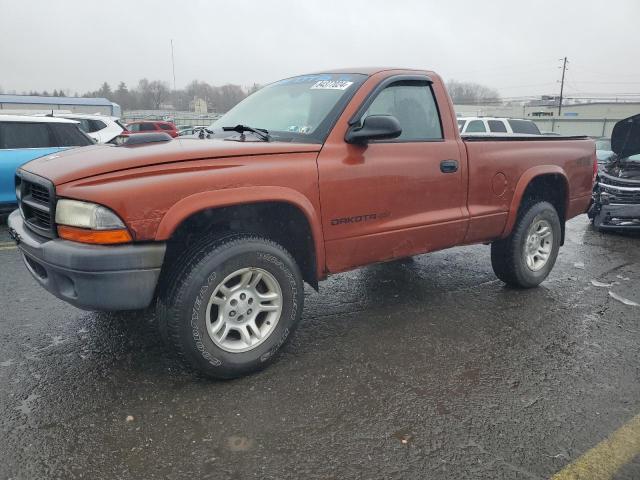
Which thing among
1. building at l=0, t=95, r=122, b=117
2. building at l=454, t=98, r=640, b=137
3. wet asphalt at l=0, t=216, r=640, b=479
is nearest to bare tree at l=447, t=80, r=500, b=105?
building at l=454, t=98, r=640, b=137

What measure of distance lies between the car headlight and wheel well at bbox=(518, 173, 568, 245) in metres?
3.52

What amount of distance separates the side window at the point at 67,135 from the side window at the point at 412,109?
5917 millimetres

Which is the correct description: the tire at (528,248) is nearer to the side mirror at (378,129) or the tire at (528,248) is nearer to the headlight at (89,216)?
the side mirror at (378,129)

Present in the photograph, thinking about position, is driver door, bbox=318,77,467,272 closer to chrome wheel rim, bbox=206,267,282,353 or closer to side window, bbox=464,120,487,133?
chrome wheel rim, bbox=206,267,282,353

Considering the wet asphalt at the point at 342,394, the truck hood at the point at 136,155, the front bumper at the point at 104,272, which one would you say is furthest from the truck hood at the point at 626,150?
the front bumper at the point at 104,272

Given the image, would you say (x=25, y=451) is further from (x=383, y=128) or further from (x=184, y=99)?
(x=184, y=99)

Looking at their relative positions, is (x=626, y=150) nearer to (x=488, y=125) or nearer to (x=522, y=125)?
(x=488, y=125)

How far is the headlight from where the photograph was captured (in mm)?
2486

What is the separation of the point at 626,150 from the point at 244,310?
24.9 ft

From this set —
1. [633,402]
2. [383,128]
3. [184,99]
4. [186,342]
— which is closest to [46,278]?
[186,342]

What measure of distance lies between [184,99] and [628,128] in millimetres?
61152

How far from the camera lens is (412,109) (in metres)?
3.83

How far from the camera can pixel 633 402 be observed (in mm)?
2793

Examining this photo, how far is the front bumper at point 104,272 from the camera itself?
249 cm
